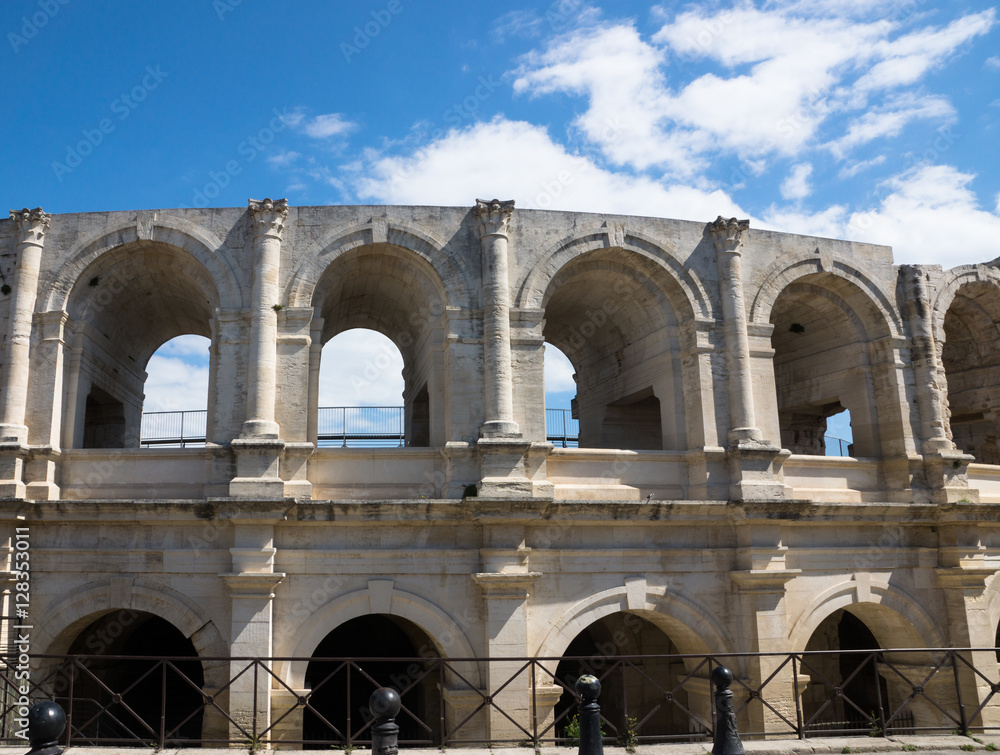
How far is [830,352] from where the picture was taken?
1502 centimetres

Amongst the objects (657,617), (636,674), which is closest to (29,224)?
(657,617)

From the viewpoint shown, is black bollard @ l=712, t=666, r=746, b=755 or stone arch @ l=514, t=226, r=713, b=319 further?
stone arch @ l=514, t=226, r=713, b=319

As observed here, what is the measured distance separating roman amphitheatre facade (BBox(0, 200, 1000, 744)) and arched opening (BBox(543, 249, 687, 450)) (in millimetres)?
83

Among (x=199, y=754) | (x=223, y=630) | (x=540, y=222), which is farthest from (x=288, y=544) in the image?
(x=540, y=222)

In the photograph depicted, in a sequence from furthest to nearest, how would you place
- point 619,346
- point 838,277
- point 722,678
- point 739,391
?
point 619,346, point 838,277, point 739,391, point 722,678

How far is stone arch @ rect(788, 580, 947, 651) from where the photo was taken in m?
12.4

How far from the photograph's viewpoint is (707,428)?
12758 mm

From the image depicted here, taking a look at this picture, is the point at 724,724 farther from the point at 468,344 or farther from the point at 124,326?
the point at 124,326

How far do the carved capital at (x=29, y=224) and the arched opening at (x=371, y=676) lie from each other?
7932 mm

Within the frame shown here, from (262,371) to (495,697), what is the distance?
5563 mm

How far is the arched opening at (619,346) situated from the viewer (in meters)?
13.4

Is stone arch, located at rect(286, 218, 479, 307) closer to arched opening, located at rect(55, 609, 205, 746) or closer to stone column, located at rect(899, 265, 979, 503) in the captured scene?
arched opening, located at rect(55, 609, 205, 746)

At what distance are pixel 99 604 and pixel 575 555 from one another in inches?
262

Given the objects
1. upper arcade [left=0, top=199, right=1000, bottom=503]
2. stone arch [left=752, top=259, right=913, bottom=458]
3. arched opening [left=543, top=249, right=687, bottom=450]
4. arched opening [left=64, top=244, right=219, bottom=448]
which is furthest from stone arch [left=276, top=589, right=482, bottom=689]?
stone arch [left=752, top=259, right=913, bottom=458]
